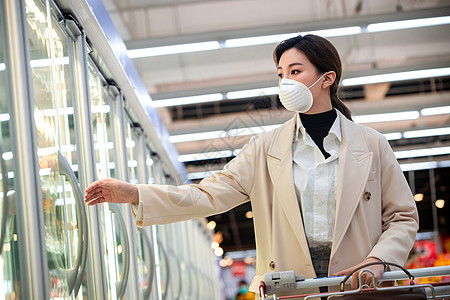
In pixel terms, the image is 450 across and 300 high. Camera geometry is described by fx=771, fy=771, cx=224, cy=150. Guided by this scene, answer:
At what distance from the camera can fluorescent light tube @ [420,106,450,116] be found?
12.2 metres

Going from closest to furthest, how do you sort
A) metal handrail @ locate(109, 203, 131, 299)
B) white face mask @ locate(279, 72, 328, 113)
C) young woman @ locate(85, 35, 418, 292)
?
young woman @ locate(85, 35, 418, 292) → white face mask @ locate(279, 72, 328, 113) → metal handrail @ locate(109, 203, 131, 299)

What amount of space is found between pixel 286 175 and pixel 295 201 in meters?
0.12

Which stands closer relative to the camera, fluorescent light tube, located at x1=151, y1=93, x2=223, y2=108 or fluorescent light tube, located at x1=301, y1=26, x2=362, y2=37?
fluorescent light tube, located at x1=301, y1=26, x2=362, y2=37

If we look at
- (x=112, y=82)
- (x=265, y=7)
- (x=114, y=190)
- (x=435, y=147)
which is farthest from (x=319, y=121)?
(x=435, y=147)

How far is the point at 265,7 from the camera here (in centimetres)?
848

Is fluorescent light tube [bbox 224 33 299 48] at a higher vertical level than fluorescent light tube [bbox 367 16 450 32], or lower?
lower

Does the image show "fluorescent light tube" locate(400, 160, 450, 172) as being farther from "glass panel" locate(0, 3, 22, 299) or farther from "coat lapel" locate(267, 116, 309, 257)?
"glass panel" locate(0, 3, 22, 299)

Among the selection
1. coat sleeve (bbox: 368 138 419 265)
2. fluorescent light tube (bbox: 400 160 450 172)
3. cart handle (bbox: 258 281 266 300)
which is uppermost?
fluorescent light tube (bbox: 400 160 450 172)

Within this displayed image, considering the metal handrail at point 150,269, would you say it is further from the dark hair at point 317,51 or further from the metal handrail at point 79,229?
the dark hair at point 317,51

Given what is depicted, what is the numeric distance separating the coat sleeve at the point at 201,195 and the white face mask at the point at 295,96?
0.80ft

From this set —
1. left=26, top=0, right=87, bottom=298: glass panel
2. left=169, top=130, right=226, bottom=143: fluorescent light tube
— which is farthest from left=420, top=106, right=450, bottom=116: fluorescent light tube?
left=26, top=0, right=87, bottom=298: glass panel

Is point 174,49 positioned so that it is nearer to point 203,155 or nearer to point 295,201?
point 203,155

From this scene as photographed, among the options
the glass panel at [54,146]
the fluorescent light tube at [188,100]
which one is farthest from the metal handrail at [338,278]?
the fluorescent light tube at [188,100]

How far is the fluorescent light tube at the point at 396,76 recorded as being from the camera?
33.4ft
